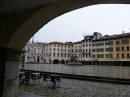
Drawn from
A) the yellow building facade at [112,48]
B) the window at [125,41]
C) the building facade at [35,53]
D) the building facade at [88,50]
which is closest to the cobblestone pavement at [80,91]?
the building facade at [88,50]

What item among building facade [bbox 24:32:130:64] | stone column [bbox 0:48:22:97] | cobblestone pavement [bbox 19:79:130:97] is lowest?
cobblestone pavement [bbox 19:79:130:97]

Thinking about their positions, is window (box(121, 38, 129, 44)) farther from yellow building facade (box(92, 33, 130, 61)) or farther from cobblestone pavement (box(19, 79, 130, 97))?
cobblestone pavement (box(19, 79, 130, 97))

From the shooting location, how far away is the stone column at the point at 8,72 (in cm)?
293

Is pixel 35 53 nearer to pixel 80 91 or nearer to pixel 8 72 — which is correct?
pixel 80 91

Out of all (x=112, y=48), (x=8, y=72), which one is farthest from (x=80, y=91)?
(x=112, y=48)

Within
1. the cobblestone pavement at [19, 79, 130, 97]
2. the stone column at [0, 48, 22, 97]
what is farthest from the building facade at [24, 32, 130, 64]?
the stone column at [0, 48, 22, 97]

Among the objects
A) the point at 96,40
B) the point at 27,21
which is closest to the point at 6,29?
the point at 27,21

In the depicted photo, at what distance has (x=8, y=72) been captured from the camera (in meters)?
3.03

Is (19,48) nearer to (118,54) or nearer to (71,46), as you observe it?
(118,54)

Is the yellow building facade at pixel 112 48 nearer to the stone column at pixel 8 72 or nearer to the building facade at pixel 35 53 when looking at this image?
the building facade at pixel 35 53

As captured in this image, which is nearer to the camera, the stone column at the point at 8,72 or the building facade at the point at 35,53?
the stone column at the point at 8,72

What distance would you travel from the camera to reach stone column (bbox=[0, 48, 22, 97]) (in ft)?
9.62

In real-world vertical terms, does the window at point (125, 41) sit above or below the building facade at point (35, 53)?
above

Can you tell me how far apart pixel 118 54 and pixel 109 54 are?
10.3 ft
